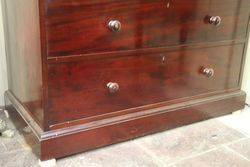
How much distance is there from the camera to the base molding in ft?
4.28

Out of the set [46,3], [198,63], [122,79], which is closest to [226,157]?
[198,63]

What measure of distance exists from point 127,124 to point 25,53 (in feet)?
1.74

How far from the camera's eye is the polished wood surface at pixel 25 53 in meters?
1.22

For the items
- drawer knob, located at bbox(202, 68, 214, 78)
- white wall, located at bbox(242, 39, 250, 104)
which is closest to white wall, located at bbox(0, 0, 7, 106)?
drawer knob, located at bbox(202, 68, 214, 78)

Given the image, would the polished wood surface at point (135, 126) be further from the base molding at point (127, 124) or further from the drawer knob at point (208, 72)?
the drawer knob at point (208, 72)

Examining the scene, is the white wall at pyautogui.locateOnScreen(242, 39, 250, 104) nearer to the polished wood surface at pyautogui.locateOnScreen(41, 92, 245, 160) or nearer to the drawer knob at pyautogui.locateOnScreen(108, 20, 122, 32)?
the polished wood surface at pyautogui.locateOnScreen(41, 92, 245, 160)

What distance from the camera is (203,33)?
157 centimetres

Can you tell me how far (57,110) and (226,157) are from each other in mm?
756

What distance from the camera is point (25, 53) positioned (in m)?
1.36

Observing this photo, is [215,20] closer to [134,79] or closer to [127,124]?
[134,79]

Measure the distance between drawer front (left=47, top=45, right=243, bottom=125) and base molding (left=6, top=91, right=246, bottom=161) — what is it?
48 millimetres

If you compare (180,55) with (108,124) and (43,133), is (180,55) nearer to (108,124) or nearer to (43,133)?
(108,124)

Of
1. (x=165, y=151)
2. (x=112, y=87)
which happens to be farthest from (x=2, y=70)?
(x=165, y=151)

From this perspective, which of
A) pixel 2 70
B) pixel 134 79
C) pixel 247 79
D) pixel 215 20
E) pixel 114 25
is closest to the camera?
pixel 114 25
